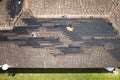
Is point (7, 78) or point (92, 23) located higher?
point (92, 23)

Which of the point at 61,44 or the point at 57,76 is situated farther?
the point at 57,76

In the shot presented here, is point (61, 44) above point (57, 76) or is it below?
above

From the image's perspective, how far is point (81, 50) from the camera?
1948cm

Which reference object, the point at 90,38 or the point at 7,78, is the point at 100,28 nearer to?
the point at 90,38

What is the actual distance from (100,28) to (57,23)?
10.8 feet

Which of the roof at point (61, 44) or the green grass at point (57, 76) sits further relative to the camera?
the green grass at point (57, 76)

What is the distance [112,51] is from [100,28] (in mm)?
2046

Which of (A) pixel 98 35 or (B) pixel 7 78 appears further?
(B) pixel 7 78

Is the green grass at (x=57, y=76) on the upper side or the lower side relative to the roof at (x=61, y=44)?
lower

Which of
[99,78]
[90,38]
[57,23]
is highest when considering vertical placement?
[57,23]

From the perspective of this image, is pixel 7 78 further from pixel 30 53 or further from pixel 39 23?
pixel 39 23

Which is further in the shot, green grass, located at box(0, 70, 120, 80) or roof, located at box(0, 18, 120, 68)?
green grass, located at box(0, 70, 120, 80)

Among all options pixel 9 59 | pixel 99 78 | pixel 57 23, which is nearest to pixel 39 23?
pixel 57 23

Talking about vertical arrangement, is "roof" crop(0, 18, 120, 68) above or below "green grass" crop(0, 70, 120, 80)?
above
